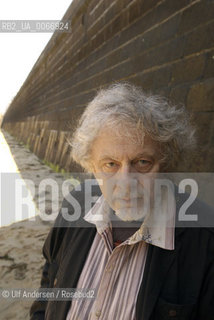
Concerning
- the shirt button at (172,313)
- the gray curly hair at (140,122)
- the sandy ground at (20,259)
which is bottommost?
the sandy ground at (20,259)

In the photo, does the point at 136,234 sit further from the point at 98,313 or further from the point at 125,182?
the point at 98,313

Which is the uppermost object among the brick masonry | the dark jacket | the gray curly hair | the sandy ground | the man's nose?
the brick masonry

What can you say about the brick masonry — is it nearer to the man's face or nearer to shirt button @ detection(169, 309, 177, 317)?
the man's face

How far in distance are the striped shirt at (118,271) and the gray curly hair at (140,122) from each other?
0.28 meters

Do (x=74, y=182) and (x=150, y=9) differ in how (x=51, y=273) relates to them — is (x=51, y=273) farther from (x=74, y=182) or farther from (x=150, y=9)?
(x=74, y=182)

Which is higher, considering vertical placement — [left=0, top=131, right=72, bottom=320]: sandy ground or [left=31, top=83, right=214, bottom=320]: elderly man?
[left=31, top=83, right=214, bottom=320]: elderly man

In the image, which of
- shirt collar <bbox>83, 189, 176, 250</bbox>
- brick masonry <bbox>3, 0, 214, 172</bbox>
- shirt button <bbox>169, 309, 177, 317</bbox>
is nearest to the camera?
shirt button <bbox>169, 309, 177, 317</bbox>

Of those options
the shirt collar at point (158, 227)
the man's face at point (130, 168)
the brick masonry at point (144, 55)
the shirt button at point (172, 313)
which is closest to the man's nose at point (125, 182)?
the man's face at point (130, 168)

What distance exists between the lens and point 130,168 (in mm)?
1062

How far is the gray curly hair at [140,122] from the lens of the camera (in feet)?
3.41

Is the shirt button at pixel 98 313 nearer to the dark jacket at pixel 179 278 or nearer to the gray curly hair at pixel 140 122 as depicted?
the dark jacket at pixel 179 278

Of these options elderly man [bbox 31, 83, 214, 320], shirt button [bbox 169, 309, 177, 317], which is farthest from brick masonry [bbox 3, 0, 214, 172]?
shirt button [bbox 169, 309, 177, 317]

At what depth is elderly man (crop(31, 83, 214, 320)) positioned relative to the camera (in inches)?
36.3

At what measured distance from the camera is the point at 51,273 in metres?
1.33
